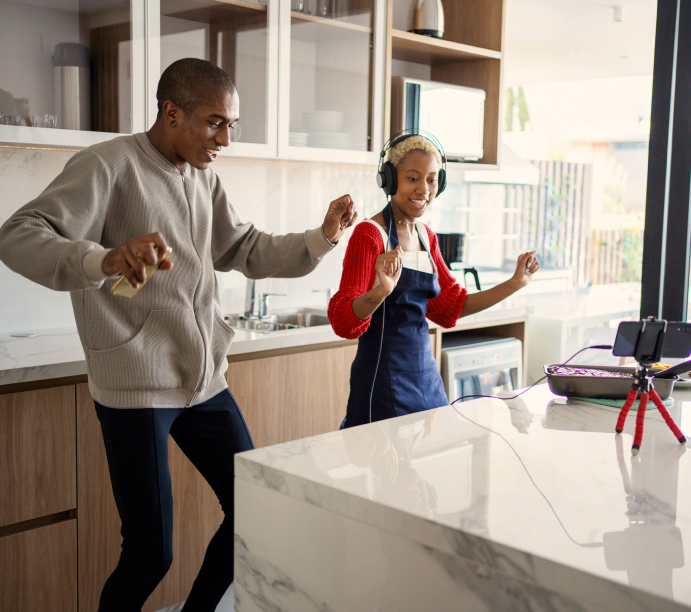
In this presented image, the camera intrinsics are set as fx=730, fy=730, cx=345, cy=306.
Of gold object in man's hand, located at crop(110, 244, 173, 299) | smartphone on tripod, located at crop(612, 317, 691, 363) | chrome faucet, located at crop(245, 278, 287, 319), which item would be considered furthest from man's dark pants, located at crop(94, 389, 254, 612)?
chrome faucet, located at crop(245, 278, 287, 319)

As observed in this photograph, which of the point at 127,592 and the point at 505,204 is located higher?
the point at 505,204

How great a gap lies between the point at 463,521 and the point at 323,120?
86.0 inches

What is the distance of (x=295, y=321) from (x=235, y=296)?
0.29 m

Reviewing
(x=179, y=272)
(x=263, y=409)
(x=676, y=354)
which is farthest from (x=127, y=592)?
(x=676, y=354)

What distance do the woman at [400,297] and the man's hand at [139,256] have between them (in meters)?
0.70

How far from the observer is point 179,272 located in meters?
1.57

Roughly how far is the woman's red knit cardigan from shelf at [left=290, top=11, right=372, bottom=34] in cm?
109

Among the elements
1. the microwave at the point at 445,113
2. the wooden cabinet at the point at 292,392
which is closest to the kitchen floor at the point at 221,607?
the wooden cabinet at the point at 292,392

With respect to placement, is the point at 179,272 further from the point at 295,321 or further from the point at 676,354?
the point at 295,321

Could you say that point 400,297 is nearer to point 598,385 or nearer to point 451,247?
point 598,385

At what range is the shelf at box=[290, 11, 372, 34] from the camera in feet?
8.68

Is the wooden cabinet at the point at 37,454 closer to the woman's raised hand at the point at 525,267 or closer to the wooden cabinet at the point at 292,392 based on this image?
the wooden cabinet at the point at 292,392

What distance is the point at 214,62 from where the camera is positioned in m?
2.46

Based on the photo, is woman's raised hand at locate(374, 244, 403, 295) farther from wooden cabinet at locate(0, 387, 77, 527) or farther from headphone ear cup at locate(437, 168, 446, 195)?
wooden cabinet at locate(0, 387, 77, 527)
